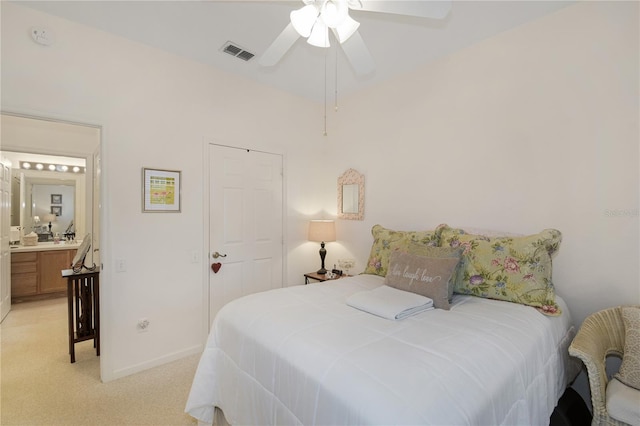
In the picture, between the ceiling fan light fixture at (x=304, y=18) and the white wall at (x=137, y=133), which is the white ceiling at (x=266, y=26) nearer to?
the white wall at (x=137, y=133)

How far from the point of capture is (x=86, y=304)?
2.87 meters

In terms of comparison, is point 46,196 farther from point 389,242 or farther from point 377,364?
point 377,364

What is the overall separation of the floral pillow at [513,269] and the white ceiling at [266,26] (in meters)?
1.64

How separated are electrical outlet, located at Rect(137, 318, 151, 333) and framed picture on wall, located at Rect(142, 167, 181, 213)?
96cm

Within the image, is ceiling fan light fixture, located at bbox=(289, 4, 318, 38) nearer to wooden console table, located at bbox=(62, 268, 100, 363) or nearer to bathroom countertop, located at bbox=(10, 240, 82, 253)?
wooden console table, located at bbox=(62, 268, 100, 363)

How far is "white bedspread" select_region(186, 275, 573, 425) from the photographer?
3.25ft

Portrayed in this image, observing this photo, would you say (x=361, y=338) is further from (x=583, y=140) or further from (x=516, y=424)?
(x=583, y=140)

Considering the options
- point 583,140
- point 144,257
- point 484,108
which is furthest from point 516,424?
point 144,257

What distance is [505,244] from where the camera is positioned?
2021 mm

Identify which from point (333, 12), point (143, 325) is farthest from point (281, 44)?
point (143, 325)

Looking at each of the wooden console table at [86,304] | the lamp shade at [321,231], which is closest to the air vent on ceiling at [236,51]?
the lamp shade at [321,231]

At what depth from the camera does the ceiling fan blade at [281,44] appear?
165 cm

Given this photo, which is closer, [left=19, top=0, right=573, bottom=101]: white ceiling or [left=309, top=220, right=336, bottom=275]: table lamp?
[left=19, top=0, right=573, bottom=101]: white ceiling

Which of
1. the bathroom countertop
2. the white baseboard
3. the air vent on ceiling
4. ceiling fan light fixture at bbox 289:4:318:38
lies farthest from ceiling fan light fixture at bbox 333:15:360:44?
the bathroom countertop
